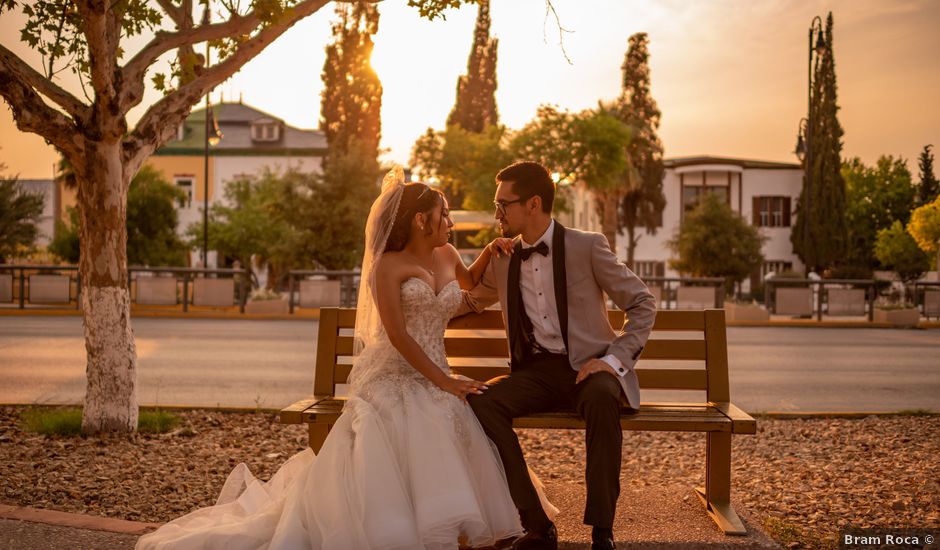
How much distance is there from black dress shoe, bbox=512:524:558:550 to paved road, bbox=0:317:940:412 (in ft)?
18.0

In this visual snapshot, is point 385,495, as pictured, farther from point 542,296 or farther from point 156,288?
point 156,288

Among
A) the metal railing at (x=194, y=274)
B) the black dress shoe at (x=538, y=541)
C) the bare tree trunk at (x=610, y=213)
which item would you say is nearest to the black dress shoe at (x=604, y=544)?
the black dress shoe at (x=538, y=541)

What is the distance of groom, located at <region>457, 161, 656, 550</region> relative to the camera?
468 cm

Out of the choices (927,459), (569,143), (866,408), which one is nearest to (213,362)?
(866,408)

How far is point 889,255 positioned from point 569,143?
30404 mm

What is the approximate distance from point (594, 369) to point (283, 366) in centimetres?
948

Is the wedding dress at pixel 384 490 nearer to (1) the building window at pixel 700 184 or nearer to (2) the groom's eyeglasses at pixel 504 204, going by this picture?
(2) the groom's eyeglasses at pixel 504 204

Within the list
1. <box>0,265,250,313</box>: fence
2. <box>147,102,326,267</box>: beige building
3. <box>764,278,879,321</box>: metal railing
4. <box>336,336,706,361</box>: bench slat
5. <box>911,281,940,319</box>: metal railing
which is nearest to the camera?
<box>336,336,706,361</box>: bench slat

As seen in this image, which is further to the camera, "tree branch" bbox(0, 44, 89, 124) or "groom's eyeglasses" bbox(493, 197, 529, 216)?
"tree branch" bbox(0, 44, 89, 124)

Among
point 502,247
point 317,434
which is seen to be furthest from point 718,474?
point 317,434

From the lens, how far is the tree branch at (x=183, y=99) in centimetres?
738

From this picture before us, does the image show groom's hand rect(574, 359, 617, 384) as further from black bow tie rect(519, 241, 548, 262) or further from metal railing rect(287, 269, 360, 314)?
metal railing rect(287, 269, 360, 314)

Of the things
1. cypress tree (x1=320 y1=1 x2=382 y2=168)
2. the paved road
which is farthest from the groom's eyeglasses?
cypress tree (x1=320 y1=1 x2=382 y2=168)

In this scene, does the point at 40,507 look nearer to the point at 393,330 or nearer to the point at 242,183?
the point at 393,330
